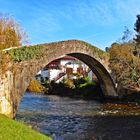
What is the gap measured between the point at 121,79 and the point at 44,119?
75.1 ft

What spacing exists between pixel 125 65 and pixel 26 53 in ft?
69.7

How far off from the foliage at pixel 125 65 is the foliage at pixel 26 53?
57.3 ft

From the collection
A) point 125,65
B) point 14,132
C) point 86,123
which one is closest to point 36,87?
point 125,65

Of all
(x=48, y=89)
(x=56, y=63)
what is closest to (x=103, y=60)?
(x=48, y=89)

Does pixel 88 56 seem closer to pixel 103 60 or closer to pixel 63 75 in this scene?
pixel 103 60

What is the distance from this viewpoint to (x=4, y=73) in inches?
1101

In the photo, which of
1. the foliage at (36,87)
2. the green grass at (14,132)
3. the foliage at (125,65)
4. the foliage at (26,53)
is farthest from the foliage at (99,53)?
the green grass at (14,132)

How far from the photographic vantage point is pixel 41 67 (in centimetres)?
3575

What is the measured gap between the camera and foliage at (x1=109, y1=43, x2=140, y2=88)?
163 ft

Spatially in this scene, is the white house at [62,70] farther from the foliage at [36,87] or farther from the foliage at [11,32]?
the foliage at [11,32]

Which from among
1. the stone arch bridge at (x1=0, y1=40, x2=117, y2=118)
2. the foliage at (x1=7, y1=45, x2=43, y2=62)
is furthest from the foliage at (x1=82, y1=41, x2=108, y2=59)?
the foliage at (x1=7, y1=45, x2=43, y2=62)

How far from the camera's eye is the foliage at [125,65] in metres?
49.6

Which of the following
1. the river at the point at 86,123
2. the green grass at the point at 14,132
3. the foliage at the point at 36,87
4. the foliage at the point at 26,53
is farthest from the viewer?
the foliage at the point at 36,87

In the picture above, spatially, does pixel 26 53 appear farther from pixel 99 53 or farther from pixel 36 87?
pixel 36 87
